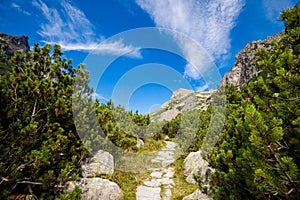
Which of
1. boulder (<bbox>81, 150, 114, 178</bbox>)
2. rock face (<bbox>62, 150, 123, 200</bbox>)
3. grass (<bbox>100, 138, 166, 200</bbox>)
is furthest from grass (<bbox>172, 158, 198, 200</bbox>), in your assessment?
boulder (<bbox>81, 150, 114, 178</bbox>)

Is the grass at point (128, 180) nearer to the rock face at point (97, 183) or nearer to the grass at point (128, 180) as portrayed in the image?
the grass at point (128, 180)

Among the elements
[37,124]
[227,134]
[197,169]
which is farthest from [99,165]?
[227,134]

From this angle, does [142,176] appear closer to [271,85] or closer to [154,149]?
[154,149]

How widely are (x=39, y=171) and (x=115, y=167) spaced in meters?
4.43

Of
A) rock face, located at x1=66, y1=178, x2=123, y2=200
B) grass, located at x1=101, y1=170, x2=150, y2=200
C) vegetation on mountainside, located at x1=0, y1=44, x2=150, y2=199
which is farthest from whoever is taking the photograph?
grass, located at x1=101, y1=170, x2=150, y2=200

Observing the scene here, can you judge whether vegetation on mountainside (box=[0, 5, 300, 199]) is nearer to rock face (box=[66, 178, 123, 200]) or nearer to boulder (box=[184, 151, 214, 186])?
rock face (box=[66, 178, 123, 200])

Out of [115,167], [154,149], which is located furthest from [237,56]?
[115,167]

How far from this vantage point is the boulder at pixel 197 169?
6805 mm

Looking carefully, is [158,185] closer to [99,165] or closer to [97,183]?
[99,165]

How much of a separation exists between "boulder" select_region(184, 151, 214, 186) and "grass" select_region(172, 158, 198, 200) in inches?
9.3

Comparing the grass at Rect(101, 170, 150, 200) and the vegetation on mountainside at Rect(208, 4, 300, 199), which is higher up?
the vegetation on mountainside at Rect(208, 4, 300, 199)

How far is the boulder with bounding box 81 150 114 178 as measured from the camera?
645 centimetres

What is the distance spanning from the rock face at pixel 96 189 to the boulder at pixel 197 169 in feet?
10.6

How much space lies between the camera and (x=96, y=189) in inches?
212
